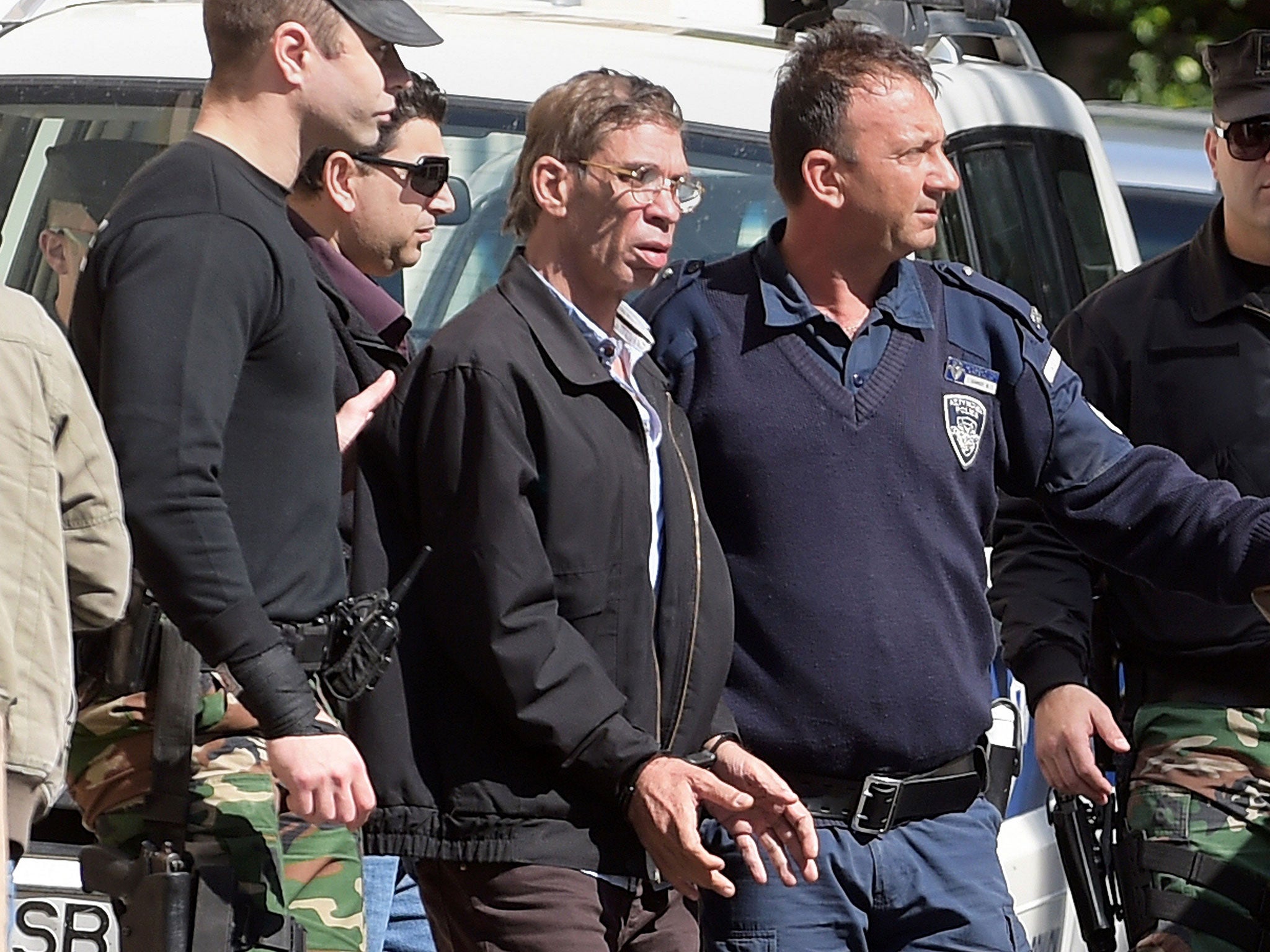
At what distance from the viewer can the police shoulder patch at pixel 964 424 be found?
3.75 metres

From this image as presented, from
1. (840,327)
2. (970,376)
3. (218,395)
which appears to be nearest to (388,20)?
(218,395)

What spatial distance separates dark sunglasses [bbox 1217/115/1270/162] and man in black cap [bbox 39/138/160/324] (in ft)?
6.89

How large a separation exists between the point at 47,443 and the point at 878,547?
51.5 inches

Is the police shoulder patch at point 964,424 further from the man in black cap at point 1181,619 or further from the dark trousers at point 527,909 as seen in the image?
the dark trousers at point 527,909

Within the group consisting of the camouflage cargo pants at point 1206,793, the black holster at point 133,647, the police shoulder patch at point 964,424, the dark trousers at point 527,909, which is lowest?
the camouflage cargo pants at point 1206,793

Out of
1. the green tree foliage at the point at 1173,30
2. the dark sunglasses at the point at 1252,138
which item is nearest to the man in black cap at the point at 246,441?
the dark sunglasses at the point at 1252,138

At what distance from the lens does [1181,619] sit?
13.9ft

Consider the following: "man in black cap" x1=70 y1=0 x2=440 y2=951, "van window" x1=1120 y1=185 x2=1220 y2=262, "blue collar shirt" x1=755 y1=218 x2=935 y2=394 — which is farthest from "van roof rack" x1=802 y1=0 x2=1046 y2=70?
"van window" x1=1120 y1=185 x2=1220 y2=262

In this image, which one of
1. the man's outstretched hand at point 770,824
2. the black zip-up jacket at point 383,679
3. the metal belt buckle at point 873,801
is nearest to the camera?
the man's outstretched hand at point 770,824

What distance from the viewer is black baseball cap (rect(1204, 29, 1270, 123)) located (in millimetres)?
4301

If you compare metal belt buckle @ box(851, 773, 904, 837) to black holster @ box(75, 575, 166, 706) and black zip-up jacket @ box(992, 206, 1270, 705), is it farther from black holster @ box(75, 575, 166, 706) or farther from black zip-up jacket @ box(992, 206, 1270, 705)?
black holster @ box(75, 575, 166, 706)

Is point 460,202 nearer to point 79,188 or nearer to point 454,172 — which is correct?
point 454,172

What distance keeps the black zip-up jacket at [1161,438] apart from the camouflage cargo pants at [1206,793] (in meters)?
0.09

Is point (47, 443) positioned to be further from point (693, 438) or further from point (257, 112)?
point (693, 438)
